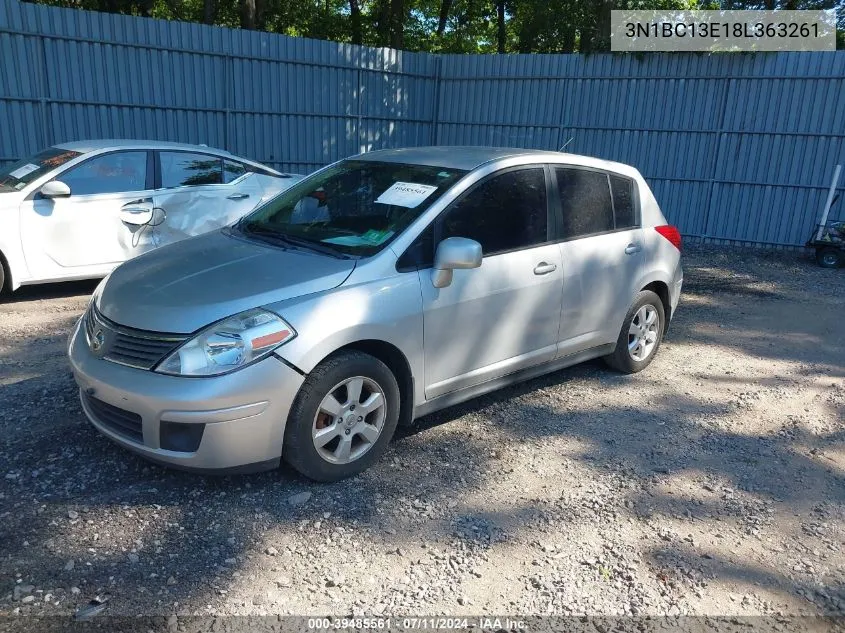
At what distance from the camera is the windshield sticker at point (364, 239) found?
4.03 m

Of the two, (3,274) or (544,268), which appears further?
(3,274)

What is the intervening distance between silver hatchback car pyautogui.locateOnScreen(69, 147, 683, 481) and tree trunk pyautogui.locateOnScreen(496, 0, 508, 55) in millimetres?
24097

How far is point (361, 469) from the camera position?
3871mm

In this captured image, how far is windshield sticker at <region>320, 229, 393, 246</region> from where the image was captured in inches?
159

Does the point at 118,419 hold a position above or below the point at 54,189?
below

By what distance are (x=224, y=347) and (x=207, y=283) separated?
522mm

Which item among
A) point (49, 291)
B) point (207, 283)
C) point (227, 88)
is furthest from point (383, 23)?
point (207, 283)

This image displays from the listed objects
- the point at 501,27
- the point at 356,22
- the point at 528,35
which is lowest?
the point at 528,35

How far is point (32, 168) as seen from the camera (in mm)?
7023

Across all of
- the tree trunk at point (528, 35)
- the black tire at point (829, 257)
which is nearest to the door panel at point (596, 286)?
the black tire at point (829, 257)

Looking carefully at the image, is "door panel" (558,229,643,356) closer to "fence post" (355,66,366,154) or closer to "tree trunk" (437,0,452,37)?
"fence post" (355,66,366,154)

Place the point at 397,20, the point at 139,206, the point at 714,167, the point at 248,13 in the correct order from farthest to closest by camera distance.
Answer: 1. the point at 397,20
2. the point at 248,13
3. the point at 714,167
4. the point at 139,206

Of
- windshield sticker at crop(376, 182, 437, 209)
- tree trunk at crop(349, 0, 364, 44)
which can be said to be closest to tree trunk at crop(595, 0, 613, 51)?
windshield sticker at crop(376, 182, 437, 209)

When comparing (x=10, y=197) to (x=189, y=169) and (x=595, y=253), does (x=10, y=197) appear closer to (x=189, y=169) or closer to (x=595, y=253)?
(x=189, y=169)
